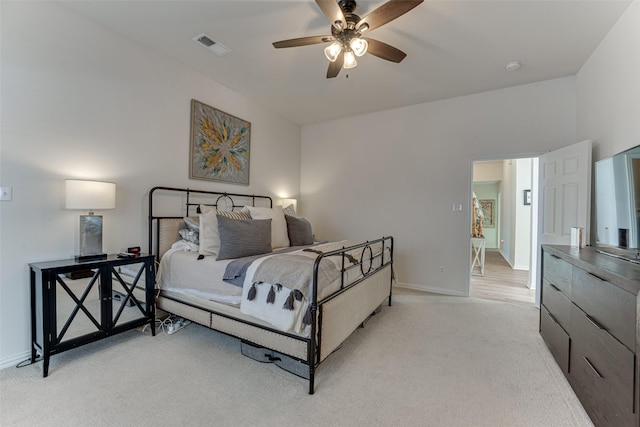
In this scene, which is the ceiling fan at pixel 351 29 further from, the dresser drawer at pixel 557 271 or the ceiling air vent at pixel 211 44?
the dresser drawer at pixel 557 271

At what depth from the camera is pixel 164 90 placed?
3.07m

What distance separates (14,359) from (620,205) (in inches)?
185

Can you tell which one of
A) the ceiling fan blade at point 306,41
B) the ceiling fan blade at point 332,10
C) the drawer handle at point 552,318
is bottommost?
the drawer handle at point 552,318

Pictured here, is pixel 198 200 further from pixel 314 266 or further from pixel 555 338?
pixel 555 338

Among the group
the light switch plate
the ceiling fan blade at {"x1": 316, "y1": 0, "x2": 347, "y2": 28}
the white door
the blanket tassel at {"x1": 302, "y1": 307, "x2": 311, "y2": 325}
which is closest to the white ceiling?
the ceiling fan blade at {"x1": 316, "y1": 0, "x2": 347, "y2": 28}

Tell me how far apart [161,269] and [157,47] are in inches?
91.6

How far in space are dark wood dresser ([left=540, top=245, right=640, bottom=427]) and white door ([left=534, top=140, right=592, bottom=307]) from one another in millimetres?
842

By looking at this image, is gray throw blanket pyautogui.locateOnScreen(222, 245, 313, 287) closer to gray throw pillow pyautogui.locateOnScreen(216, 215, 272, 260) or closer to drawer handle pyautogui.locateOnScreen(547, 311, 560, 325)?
gray throw pillow pyautogui.locateOnScreen(216, 215, 272, 260)

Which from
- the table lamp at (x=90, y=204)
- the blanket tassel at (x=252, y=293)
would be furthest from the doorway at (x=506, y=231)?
the table lamp at (x=90, y=204)

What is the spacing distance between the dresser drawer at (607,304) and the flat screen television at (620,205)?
35 cm

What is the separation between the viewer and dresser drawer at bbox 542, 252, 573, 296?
6.65 feet

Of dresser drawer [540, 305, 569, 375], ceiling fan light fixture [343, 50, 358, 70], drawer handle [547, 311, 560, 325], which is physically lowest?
dresser drawer [540, 305, 569, 375]

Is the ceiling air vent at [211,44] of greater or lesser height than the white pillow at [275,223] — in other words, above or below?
above

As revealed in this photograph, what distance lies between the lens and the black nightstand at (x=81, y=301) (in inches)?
78.8
